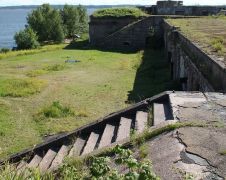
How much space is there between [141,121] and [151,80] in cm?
1208

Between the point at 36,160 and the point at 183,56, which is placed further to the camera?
the point at 183,56

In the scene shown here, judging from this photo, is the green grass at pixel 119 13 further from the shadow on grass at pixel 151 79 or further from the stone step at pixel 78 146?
the stone step at pixel 78 146

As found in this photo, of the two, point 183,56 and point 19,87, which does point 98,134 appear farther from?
point 19,87

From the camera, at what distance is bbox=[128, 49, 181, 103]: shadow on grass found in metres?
16.1

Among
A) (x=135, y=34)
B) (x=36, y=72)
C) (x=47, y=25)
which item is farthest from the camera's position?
(x=47, y=25)

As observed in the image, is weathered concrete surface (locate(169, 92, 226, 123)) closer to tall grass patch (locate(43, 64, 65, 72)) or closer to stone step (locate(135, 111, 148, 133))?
stone step (locate(135, 111, 148, 133))

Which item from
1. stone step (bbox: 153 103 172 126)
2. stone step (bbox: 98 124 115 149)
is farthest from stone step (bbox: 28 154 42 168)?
stone step (bbox: 153 103 172 126)

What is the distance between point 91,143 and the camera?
23.2 feet

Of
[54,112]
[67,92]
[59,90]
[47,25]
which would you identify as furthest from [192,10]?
[54,112]

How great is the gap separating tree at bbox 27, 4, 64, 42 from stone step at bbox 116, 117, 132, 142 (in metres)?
37.6

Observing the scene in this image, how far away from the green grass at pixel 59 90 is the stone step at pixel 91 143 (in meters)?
3.52

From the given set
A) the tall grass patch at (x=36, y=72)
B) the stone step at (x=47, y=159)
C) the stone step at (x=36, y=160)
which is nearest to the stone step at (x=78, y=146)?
the stone step at (x=47, y=159)

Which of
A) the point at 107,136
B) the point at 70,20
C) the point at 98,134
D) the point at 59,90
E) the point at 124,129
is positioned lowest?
the point at 59,90

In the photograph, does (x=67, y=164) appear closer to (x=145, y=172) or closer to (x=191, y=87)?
(x=145, y=172)
